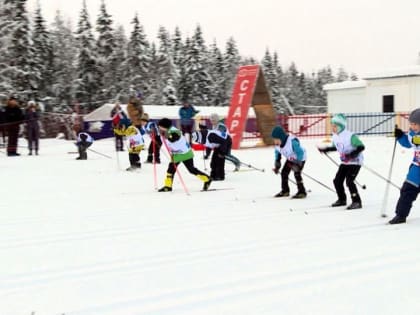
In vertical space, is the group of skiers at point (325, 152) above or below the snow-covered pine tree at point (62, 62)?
below

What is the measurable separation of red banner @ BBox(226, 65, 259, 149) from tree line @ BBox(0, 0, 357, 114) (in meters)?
20.8

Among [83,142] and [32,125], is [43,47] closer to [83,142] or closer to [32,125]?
[32,125]

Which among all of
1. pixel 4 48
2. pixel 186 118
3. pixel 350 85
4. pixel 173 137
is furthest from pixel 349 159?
pixel 350 85

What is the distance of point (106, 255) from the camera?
17.2 ft

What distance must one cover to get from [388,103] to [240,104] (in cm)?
1570

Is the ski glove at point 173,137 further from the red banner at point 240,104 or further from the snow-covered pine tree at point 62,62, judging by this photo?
the snow-covered pine tree at point 62,62

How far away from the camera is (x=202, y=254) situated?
5.21 m

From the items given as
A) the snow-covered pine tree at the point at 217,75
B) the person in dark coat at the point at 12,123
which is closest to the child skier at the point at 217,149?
the person in dark coat at the point at 12,123

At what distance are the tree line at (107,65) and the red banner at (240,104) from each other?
2076cm

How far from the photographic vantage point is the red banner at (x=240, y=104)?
63.7 feet

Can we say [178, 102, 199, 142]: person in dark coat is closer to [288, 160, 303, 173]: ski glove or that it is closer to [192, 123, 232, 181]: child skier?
[192, 123, 232, 181]: child skier

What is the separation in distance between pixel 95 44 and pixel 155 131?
1618 inches

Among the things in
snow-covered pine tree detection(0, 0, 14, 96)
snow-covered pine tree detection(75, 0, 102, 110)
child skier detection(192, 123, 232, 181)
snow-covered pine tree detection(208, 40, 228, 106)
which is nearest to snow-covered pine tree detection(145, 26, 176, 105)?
snow-covered pine tree detection(208, 40, 228, 106)

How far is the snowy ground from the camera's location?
3.85 m
